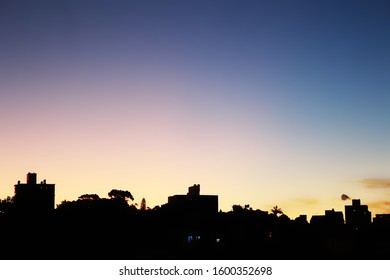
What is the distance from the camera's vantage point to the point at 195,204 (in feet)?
221

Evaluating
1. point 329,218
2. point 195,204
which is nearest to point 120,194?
point 195,204

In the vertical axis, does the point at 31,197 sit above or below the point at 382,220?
above

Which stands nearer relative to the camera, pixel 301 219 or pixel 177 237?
pixel 177 237

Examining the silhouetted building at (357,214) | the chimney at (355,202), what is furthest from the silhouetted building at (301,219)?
the chimney at (355,202)

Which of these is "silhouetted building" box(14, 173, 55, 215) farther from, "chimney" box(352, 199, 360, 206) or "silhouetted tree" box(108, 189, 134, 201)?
"chimney" box(352, 199, 360, 206)

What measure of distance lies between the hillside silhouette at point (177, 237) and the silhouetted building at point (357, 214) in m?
27.6

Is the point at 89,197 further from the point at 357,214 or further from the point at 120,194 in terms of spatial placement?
the point at 357,214

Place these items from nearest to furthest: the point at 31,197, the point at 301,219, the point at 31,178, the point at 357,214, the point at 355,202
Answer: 1. the point at 31,197
2. the point at 31,178
3. the point at 301,219
4. the point at 357,214
5. the point at 355,202

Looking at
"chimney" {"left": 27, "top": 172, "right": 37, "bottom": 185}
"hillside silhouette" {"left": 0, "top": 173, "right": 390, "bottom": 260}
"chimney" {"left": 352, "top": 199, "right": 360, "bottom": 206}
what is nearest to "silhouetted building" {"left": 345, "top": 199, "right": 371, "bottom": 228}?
"chimney" {"left": 352, "top": 199, "right": 360, "bottom": 206}

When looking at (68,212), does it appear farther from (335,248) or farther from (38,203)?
(335,248)

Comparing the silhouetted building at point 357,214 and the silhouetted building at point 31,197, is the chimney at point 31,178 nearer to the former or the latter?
the silhouetted building at point 31,197

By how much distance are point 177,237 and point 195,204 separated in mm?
14779

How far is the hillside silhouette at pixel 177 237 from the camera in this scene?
39094 mm
